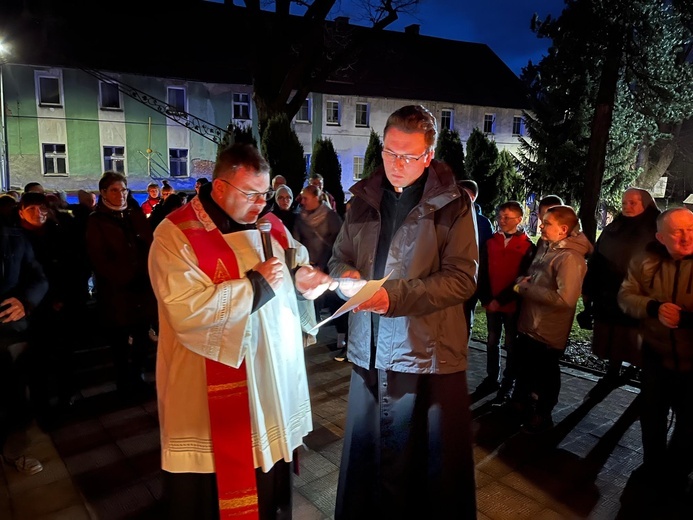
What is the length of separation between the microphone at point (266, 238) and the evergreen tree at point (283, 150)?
41.8 feet

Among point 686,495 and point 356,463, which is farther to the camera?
point 686,495

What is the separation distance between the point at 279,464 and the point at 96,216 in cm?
336

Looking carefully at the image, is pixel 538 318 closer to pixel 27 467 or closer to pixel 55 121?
pixel 27 467

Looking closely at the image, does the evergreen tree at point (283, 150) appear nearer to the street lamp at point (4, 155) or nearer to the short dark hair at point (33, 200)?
the short dark hair at point (33, 200)

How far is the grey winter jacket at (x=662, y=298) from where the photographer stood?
369cm

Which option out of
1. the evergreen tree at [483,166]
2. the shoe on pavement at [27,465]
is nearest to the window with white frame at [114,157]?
the evergreen tree at [483,166]

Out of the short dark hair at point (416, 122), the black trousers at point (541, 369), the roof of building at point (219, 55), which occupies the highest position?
the roof of building at point (219, 55)

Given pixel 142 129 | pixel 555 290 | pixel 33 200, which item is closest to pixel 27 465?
pixel 33 200

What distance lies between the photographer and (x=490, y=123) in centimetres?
3388

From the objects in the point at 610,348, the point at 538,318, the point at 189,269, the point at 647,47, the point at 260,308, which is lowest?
the point at 610,348

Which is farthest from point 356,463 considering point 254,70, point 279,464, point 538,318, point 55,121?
point 55,121

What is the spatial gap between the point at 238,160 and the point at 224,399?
1.17 meters

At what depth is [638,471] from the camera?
410 centimetres

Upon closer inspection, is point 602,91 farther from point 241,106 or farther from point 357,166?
point 357,166
